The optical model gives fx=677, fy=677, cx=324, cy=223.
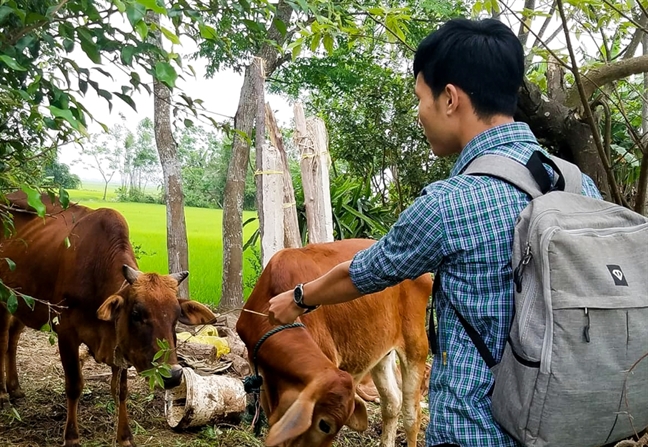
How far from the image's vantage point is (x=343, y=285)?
1.91m

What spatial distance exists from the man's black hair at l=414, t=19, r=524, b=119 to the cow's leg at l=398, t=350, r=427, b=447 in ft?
9.48

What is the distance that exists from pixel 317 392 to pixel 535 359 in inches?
55.1

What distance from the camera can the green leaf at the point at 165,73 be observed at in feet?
7.19

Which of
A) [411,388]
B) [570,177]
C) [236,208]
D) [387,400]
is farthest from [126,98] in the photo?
[236,208]

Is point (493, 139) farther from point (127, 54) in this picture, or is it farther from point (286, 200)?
point (286, 200)

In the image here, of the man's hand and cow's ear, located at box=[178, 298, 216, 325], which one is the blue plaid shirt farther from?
cow's ear, located at box=[178, 298, 216, 325]

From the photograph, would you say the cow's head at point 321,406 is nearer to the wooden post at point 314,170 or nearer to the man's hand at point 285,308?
the man's hand at point 285,308

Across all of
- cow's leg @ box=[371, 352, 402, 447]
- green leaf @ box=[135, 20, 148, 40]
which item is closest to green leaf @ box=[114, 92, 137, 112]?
green leaf @ box=[135, 20, 148, 40]

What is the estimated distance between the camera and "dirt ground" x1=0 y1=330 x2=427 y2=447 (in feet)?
15.5

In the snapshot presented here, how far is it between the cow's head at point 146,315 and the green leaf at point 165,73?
6.88 feet

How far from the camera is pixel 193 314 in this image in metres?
4.16

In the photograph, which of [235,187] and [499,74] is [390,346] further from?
[235,187]

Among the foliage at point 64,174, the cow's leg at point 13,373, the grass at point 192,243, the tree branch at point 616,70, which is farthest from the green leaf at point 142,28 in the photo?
the grass at point 192,243

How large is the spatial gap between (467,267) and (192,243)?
9.62 m
